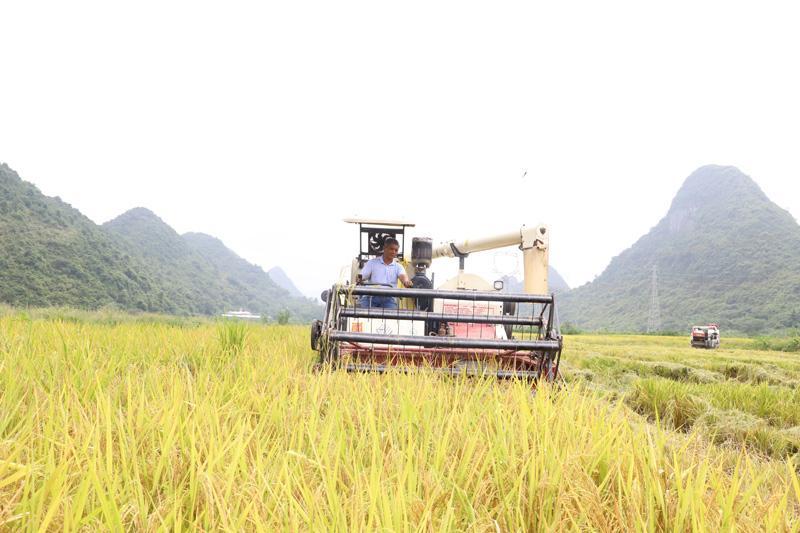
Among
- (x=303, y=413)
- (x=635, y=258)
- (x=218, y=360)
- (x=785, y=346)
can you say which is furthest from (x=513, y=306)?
(x=635, y=258)

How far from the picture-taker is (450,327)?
21.9 ft

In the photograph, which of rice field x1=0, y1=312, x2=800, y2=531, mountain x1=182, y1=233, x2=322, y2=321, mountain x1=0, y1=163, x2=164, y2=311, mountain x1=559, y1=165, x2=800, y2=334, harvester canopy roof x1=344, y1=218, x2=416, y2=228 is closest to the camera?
rice field x1=0, y1=312, x2=800, y2=531

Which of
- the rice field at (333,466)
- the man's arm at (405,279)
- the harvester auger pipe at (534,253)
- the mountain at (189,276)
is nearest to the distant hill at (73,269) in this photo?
the mountain at (189,276)

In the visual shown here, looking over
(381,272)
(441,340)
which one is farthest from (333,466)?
(381,272)

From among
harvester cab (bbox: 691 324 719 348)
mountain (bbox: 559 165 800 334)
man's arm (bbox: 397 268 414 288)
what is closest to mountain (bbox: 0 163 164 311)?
man's arm (bbox: 397 268 414 288)

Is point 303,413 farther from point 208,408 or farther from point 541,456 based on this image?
point 541,456

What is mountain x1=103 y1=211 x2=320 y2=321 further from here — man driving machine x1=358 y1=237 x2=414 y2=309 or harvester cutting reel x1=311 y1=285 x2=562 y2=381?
harvester cutting reel x1=311 y1=285 x2=562 y2=381

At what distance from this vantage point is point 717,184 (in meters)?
148

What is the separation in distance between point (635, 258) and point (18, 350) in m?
150

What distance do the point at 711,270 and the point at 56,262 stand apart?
4564 inches

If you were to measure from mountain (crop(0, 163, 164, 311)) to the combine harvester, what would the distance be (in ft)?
211

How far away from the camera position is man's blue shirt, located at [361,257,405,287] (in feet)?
22.6

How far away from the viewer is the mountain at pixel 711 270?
81.7 meters

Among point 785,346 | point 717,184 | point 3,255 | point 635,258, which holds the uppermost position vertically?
point 717,184
